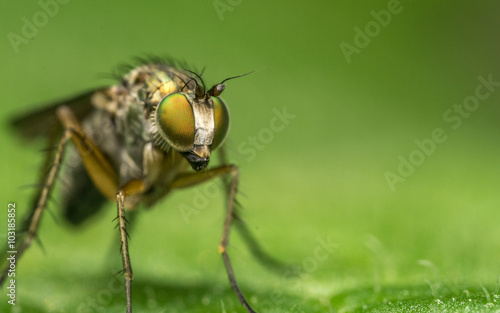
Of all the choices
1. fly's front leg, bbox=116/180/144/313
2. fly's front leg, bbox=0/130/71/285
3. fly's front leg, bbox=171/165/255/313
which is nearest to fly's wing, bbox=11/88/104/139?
fly's front leg, bbox=0/130/71/285

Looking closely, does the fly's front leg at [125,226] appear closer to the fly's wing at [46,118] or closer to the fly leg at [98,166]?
the fly leg at [98,166]

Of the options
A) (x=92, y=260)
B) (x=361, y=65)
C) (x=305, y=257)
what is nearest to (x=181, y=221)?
(x=92, y=260)

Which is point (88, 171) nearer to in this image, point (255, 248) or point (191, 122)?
point (191, 122)

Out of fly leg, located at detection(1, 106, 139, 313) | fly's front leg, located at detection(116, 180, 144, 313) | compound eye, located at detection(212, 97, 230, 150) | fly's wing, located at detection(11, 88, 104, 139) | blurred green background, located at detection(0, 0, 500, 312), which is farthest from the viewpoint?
fly's wing, located at detection(11, 88, 104, 139)

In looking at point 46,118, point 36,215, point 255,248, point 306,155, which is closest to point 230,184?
point 255,248

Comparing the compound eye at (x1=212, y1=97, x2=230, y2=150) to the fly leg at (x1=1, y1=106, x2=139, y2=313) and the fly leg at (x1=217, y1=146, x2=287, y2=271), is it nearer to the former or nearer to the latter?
the fly leg at (x1=1, y1=106, x2=139, y2=313)

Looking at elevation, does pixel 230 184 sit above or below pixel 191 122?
below

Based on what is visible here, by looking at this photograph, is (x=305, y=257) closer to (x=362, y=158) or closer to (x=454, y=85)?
(x=362, y=158)
